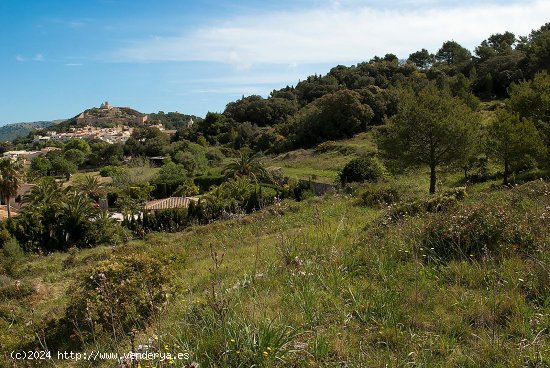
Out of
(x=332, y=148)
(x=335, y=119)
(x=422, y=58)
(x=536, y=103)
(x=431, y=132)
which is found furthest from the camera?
(x=422, y=58)

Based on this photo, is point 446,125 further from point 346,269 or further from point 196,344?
point 196,344

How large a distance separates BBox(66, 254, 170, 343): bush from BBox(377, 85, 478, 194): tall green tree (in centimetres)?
1428

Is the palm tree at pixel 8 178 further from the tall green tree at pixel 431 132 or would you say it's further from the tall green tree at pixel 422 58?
the tall green tree at pixel 422 58

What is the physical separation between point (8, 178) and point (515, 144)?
1320 inches

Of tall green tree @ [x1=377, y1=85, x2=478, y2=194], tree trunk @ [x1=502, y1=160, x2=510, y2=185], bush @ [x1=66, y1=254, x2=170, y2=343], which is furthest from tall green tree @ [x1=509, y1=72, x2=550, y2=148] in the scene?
bush @ [x1=66, y1=254, x2=170, y2=343]

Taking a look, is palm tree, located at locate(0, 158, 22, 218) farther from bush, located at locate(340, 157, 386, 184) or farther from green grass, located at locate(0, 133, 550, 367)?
green grass, located at locate(0, 133, 550, 367)

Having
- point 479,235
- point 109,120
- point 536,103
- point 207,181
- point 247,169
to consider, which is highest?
point 109,120

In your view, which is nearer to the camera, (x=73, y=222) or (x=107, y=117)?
(x=73, y=222)

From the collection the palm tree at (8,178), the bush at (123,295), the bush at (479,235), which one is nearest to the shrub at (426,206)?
the bush at (479,235)

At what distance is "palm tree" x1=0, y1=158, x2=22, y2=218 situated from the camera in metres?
32.1

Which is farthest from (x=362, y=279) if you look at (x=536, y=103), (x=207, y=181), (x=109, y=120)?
(x=109, y=120)

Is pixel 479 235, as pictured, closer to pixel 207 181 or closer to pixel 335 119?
pixel 207 181

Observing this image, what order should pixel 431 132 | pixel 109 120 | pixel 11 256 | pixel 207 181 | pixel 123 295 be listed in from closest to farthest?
pixel 123 295 < pixel 431 132 < pixel 11 256 < pixel 207 181 < pixel 109 120

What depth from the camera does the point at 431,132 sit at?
18.3 meters
